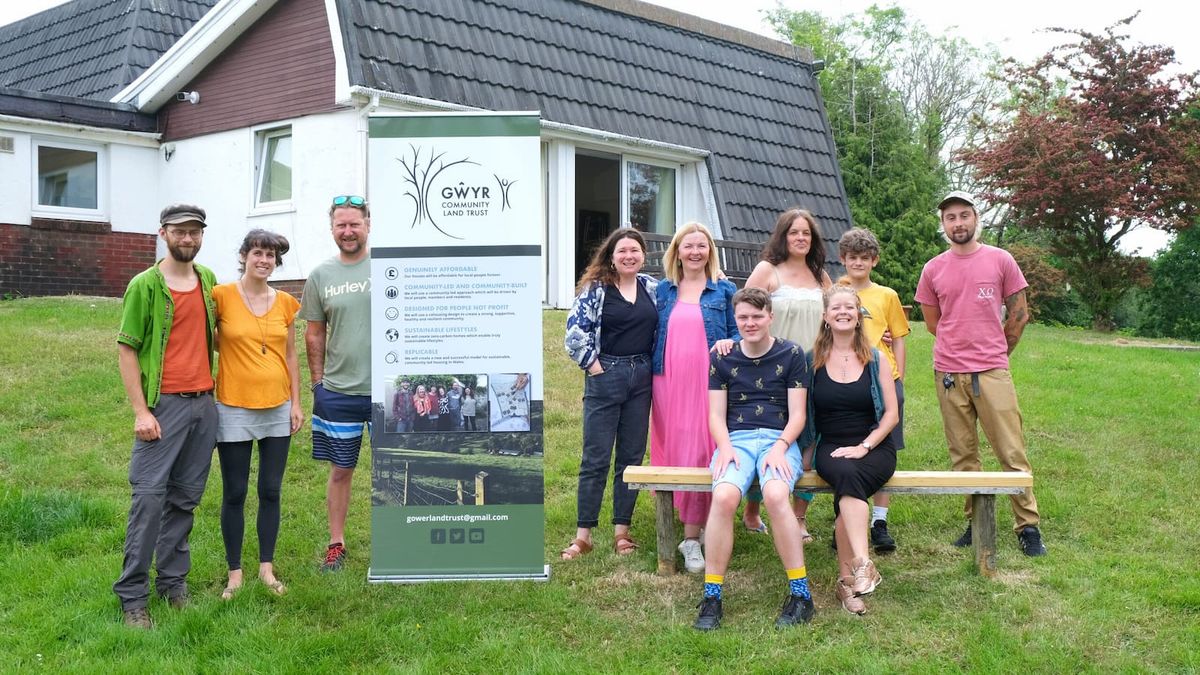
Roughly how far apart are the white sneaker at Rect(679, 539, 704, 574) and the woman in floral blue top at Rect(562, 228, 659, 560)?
0.31m

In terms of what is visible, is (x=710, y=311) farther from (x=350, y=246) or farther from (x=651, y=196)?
(x=651, y=196)

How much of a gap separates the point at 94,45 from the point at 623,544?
15285 millimetres

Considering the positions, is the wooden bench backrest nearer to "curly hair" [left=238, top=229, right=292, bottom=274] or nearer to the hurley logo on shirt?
the hurley logo on shirt

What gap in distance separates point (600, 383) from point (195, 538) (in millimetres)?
2530

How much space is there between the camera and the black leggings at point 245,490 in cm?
513

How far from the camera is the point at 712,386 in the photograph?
5.30 m

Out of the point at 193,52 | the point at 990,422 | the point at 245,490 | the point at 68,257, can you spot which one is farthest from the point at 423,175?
the point at 68,257

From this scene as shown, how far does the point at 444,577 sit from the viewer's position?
5.50 metres

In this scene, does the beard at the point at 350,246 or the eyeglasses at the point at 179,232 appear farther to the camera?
the beard at the point at 350,246

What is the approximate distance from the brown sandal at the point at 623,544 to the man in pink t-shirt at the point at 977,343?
1882 mm

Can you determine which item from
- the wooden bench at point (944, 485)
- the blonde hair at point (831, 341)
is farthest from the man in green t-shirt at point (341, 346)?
the blonde hair at point (831, 341)

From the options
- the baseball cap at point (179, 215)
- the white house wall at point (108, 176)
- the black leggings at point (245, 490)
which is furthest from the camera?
the white house wall at point (108, 176)

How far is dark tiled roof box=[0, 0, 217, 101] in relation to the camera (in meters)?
16.2

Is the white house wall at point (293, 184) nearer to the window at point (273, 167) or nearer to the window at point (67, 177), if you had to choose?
the window at point (273, 167)
